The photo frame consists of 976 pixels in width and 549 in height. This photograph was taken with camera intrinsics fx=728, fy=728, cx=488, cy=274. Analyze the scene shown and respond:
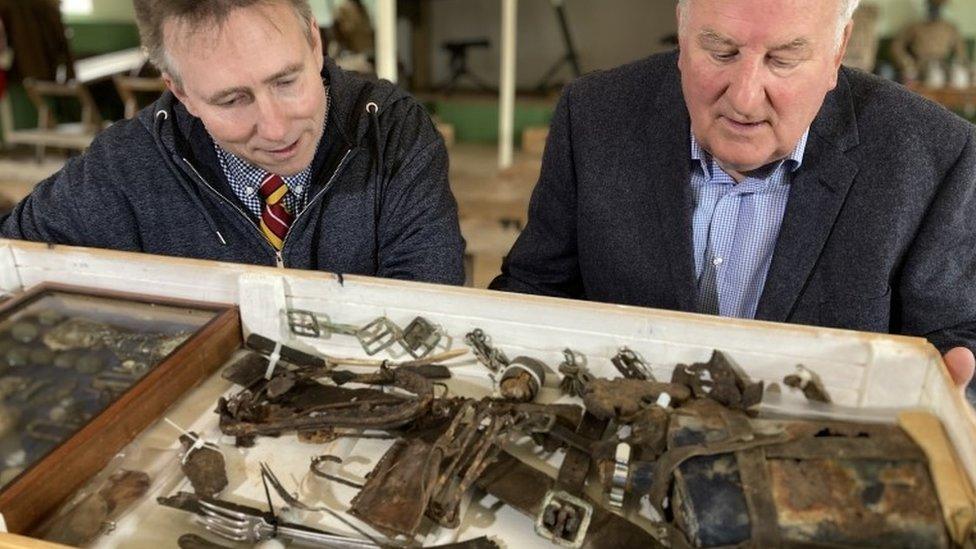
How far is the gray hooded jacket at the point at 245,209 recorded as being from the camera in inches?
72.1

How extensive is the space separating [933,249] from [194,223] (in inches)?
68.8

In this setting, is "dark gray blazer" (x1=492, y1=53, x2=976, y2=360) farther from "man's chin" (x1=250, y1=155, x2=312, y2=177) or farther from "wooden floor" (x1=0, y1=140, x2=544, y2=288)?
"wooden floor" (x1=0, y1=140, x2=544, y2=288)

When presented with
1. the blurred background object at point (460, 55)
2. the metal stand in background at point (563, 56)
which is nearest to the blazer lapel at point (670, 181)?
the blurred background object at point (460, 55)

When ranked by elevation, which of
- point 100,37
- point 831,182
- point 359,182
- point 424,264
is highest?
point 831,182

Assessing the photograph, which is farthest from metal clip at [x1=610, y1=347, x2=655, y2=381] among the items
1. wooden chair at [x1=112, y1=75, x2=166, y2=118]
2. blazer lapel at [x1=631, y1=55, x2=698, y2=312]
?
wooden chair at [x1=112, y1=75, x2=166, y2=118]

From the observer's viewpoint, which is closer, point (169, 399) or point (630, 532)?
point (630, 532)

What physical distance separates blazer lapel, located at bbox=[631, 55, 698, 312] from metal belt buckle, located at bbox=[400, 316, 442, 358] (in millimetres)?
627

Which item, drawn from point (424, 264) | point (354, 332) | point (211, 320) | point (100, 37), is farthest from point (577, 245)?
point (100, 37)

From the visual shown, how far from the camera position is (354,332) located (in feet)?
4.67

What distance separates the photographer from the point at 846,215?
5.17 ft

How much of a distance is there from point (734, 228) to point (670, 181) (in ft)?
0.59

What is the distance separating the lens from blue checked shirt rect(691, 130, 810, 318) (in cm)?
162

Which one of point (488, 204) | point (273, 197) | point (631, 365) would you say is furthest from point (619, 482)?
point (488, 204)

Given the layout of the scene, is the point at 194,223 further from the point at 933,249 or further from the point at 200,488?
the point at 933,249
